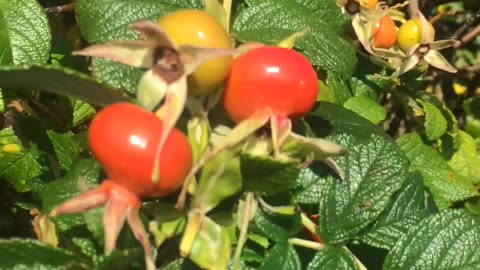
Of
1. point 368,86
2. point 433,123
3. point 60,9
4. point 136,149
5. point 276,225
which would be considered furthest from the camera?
point 433,123

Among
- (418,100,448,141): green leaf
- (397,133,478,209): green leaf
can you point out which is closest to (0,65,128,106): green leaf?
(397,133,478,209): green leaf

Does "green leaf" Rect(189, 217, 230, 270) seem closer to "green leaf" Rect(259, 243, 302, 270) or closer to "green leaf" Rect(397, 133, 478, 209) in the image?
"green leaf" Rect(259, 243, 302, 270)

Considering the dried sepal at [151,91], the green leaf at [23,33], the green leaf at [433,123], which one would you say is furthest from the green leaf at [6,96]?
the green leaf at [433,123]

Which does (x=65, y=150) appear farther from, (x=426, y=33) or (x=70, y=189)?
(x=426, y=33)

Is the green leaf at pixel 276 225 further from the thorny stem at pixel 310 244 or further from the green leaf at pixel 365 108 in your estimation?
the green leaf at pixel 365 108

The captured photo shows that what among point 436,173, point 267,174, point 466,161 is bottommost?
point 466,161

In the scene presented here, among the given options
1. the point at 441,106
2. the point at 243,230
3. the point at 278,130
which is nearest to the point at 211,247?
the point at 243,230

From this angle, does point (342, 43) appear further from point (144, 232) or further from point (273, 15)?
point (144, 232)
